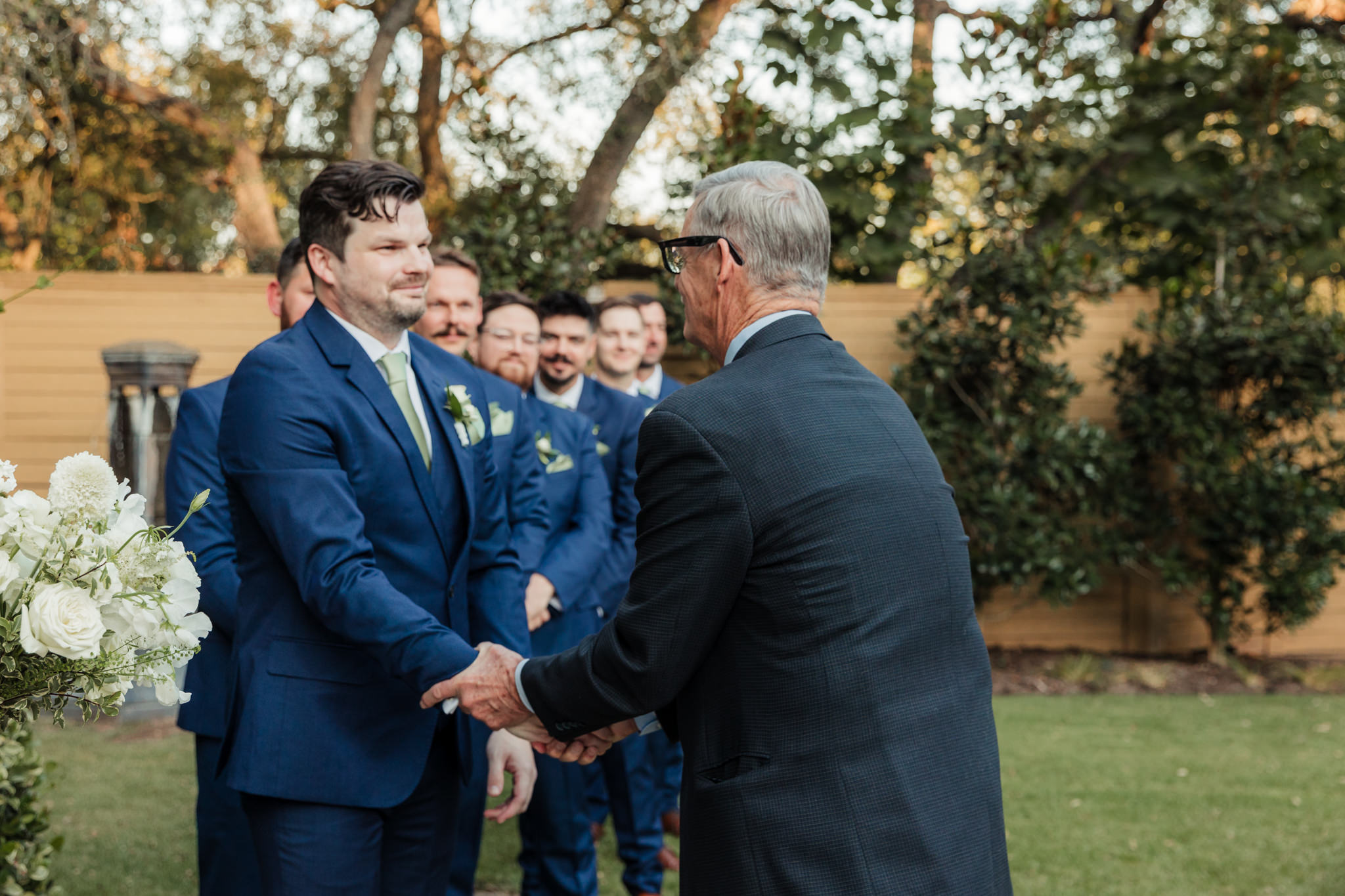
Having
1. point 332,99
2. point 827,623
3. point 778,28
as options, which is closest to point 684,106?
point 778,28

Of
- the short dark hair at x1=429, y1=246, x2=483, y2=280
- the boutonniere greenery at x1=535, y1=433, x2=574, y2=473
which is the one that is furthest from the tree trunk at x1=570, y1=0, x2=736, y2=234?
the boutonniere greenery at x1=535, y1=433, x2=574, y2=473

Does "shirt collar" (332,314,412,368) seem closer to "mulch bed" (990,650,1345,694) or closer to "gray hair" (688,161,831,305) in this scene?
"gray hair" (688,161,831,305)

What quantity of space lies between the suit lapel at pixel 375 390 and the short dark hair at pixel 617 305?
9.70 ft

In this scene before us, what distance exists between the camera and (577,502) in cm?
474

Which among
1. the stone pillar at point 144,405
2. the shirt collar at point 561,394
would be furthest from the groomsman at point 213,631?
the stone pillar at point 144,405

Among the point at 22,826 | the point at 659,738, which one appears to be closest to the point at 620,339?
the point at 659,738

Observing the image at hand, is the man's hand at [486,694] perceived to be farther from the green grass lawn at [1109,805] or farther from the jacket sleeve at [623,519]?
the green grass lawn at [1109,805]

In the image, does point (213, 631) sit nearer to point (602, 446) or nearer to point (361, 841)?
point (361, 841)

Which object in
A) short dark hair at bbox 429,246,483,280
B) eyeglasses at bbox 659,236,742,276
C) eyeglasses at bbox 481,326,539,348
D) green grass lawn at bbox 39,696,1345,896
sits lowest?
green grass lawn at bbox 39,696,1345,896

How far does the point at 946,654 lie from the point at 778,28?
7.87 meters

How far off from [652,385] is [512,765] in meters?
3.58

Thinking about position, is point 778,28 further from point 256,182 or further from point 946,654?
point 946,654

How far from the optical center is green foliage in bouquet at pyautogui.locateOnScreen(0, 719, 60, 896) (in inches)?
116

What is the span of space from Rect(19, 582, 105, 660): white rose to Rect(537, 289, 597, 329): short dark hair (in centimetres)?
365
